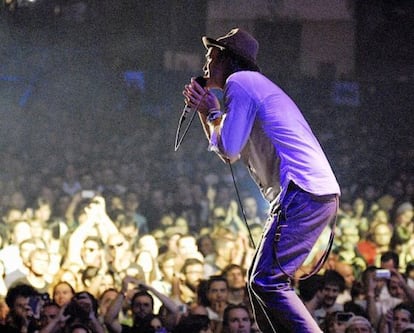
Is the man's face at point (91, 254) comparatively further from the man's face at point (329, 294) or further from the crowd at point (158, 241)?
the man's face at point (329, 294)

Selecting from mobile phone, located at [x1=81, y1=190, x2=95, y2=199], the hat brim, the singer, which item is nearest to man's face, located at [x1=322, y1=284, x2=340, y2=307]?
mobile phone, located at [x1=81, y1=190, x2=95, y2=199]

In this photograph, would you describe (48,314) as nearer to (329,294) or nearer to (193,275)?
(193,275)

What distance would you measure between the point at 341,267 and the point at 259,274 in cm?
356

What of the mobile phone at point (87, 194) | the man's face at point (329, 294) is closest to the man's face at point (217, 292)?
the man's face at point (329, 294)

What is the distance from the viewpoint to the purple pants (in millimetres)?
2340

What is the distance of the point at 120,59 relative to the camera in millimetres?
8922

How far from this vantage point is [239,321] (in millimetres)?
4703

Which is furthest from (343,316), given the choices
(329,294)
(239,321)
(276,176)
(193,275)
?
(276,176)

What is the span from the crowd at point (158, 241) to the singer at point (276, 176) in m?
2.24

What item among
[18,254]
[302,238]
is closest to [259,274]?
[302,238]

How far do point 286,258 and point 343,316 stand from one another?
8.56 feet

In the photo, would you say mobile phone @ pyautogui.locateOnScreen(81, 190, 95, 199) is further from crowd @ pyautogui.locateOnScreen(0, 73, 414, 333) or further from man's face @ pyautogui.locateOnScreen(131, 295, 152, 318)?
man's face @ pyautogui.locateOnScreen(131, 295, 152, 318)

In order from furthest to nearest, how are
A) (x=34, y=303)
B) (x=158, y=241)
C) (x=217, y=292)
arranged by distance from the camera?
(x=158, y=241) → (x=217, y=292) → (x=34, y=303)

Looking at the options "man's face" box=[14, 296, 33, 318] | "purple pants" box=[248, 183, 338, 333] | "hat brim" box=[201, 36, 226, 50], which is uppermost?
"hat brim" box=[201, 36, 226, 50]
